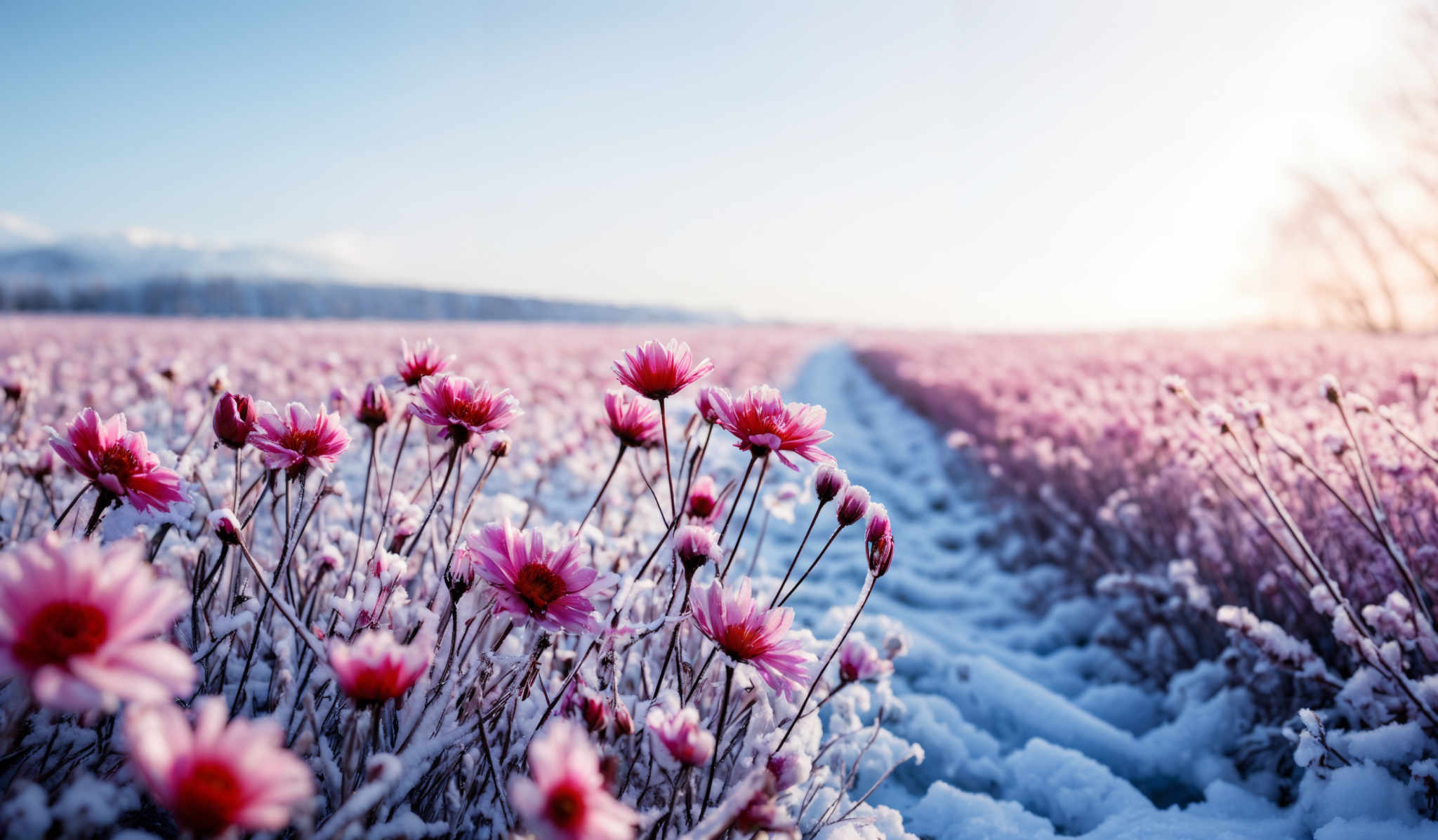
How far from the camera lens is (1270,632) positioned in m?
1.60

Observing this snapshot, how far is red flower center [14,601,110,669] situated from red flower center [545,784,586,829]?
0.40m

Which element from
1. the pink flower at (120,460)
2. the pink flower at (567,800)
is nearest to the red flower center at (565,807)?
the pink flower at (567,800)

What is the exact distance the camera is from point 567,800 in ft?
1.98

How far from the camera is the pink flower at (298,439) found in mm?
1069

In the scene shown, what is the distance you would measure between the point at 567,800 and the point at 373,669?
0.86 ft

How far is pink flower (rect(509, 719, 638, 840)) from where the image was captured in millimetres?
587

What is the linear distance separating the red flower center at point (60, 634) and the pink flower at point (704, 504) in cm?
102

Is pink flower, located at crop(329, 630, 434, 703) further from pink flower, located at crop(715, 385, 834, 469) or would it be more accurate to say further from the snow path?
the snow path

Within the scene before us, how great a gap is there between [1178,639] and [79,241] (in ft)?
646

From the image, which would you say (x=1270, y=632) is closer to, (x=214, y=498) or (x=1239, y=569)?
(x=1239, y=569)

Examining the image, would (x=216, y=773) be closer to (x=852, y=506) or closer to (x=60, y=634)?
(x=60, y=634)

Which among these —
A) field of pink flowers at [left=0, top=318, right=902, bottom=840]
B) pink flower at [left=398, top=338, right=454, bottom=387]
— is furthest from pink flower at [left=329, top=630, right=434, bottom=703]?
pink flower at [left=398, top=338, right=454, bottom=387]

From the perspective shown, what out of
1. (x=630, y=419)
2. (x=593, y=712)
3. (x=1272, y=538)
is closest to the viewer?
→ (x=593, y=712)

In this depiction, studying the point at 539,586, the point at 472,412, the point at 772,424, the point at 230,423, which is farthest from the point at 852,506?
the point at 230,423
